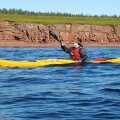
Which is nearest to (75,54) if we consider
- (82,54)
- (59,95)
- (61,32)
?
(82,54)

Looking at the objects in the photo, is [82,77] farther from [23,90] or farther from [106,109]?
[106,109]

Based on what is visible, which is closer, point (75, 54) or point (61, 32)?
point (75, 54)

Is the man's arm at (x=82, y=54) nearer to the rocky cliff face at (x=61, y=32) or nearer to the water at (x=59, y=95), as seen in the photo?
the water at (x=59, y=95)

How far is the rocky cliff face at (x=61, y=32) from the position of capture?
64625mm

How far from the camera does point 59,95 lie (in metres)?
12.2

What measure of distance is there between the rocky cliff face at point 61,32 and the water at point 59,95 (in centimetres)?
4566

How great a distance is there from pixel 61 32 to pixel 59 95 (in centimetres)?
5546

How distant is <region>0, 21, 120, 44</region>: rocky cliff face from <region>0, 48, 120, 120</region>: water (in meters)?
45.7

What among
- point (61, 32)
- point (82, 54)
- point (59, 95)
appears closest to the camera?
point (59, 95)

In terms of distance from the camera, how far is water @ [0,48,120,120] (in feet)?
32.7

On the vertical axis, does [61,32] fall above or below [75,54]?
below

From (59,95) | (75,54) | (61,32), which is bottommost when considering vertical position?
(61,32)

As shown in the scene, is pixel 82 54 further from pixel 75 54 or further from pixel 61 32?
pixel 61 32

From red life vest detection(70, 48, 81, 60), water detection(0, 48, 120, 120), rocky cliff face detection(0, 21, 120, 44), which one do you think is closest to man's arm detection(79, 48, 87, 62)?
red life vest detection(70, 48, 81, 60)
